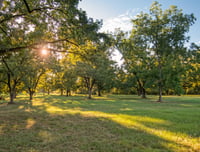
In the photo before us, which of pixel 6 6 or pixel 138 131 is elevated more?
pixel 6 6

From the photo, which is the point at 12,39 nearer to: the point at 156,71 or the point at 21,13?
the point at 21,13

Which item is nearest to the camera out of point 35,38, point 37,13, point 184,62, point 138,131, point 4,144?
point 4,144

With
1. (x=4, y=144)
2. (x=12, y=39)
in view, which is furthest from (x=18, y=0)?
(x=4, y=144)

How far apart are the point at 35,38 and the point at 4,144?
8481 mm

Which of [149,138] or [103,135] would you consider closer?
[149,138]

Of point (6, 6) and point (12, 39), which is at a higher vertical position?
point (6, 6)

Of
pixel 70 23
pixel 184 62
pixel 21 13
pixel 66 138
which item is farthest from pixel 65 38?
pixel 184 62

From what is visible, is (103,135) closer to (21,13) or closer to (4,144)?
(4,144)

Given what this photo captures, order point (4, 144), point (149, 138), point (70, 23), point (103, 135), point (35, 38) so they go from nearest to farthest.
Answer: point (4, 144) < point (149, 138) < point (103, 135) < point (70, 23) < point (35, 38)

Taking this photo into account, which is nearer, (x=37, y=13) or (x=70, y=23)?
(x=70, y=23)

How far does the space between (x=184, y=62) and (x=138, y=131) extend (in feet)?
86.7

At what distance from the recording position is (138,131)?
6.30 m

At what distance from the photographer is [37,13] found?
10.3 m

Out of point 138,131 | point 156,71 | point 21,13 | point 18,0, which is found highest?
point 18,0
